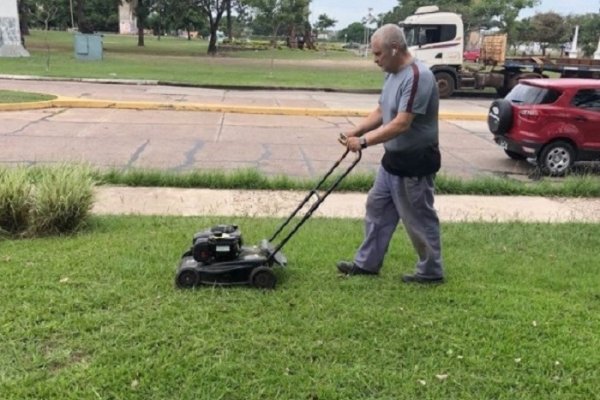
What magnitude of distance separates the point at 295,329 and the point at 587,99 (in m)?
8.57

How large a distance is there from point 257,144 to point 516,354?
339 inches

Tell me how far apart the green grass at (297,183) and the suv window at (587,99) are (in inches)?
81.8

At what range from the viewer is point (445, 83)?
75.3 ft

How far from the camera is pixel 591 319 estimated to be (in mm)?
4297

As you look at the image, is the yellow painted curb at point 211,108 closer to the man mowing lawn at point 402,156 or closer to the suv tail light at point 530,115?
the suv tail light at point 530,115

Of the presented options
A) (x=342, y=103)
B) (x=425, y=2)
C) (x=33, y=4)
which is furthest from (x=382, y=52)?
(x=33, y=4)

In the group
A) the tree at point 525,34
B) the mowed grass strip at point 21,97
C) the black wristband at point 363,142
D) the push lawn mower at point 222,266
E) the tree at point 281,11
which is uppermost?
the tree at point 281,11

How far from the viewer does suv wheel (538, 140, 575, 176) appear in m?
10.5

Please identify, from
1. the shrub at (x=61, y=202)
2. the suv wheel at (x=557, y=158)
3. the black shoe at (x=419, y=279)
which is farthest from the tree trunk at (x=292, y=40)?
the black shoe at (x=419, y=279)

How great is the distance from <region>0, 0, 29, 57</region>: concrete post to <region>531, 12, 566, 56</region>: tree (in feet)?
137

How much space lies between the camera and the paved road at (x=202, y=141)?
33.1ft

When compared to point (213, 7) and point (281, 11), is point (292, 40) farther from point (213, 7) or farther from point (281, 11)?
point (213, 7)

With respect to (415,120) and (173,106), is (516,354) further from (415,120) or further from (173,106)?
(173,106)

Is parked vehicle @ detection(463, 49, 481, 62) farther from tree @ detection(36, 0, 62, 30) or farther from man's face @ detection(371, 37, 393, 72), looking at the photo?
tree @ detection(36, 0, 62, 30)
